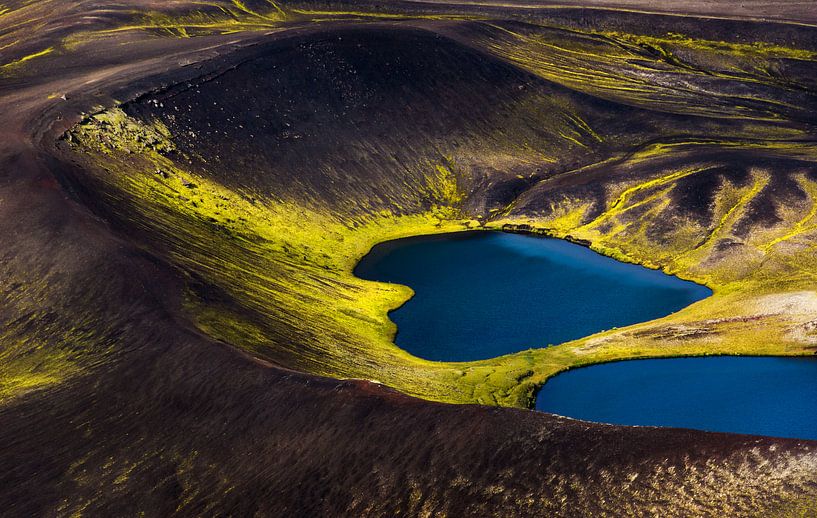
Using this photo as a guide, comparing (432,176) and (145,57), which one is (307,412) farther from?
(145,57)

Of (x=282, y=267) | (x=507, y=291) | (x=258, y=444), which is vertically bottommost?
(x=507, y=291)

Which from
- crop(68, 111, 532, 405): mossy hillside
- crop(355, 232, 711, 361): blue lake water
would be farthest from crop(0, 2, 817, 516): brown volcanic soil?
crop(355, 232, 711, 361): blue lake water

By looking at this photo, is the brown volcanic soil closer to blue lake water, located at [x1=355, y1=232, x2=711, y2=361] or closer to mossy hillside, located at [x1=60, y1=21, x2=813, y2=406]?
mossy hillside, located at [x1=60, y1=21, x2=813, y2=406]

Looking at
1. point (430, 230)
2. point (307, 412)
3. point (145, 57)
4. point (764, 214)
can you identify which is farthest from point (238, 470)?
point (145, 57)

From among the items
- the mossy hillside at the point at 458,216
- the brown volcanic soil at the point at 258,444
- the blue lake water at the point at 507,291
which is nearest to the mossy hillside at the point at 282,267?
the mossy hillside at the point at 458,216

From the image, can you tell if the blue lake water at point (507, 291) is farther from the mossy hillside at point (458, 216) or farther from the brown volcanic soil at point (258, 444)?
the brown volcanic soil at point (258, 444)

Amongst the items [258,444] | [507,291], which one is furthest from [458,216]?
[258,444]

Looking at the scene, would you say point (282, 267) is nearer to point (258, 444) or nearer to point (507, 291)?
point (507, 291)
